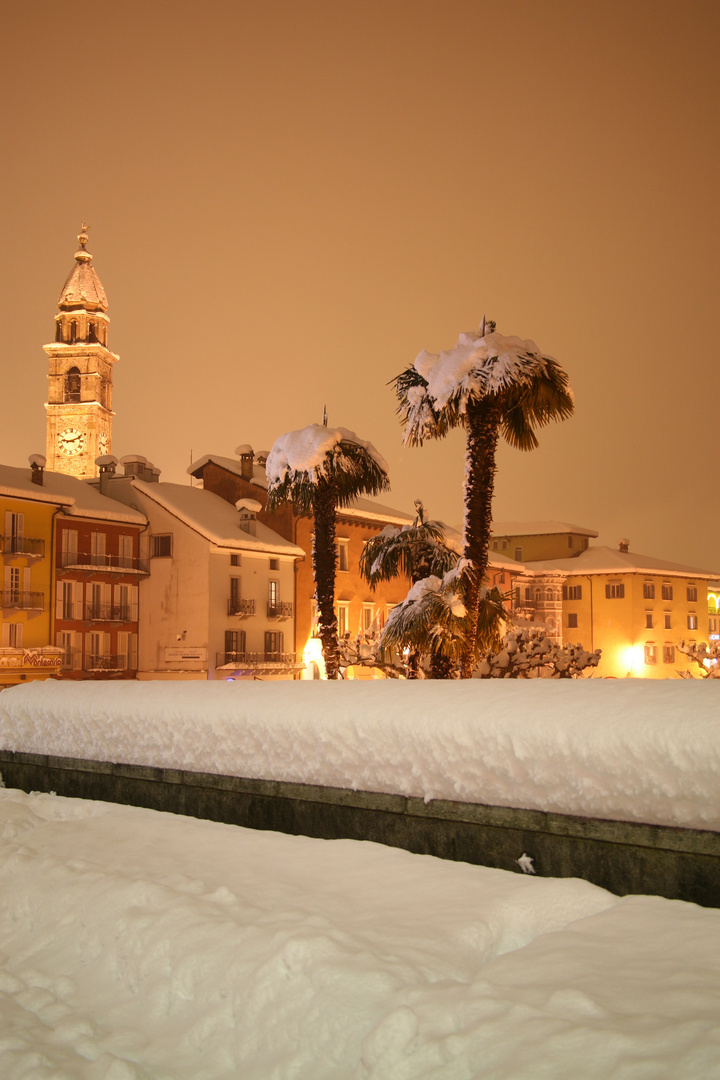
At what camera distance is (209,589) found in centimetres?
4431

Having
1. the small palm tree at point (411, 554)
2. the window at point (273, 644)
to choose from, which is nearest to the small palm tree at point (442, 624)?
the small palm tree at point (411, 554)

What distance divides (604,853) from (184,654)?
40526mm

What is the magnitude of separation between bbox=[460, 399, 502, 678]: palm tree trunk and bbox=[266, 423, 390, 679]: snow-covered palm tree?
384 cm

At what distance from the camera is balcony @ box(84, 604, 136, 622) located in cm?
4478

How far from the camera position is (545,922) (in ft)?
17.1

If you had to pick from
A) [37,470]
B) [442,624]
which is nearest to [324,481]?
[442,624]

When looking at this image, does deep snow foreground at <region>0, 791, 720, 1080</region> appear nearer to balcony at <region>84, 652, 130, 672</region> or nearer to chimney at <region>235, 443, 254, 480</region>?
balcony at <region>84, 652, 130, 672</region>

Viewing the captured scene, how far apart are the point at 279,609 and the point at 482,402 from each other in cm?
3424

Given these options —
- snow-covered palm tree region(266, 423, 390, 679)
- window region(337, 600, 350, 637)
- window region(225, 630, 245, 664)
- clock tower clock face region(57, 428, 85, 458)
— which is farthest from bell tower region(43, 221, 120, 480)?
snow-covered palm tree region(266, 423, 390, 679)

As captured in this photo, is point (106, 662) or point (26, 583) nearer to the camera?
point (26, 583)

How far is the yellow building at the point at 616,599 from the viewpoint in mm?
70500

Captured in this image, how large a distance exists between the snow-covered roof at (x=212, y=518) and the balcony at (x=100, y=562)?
3011mm

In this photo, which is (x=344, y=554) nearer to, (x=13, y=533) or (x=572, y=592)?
(x=13, y=533)

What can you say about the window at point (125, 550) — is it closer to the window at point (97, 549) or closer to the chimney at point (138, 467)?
the window at point (97, 549)
